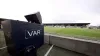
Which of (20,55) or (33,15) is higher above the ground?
(33,15)

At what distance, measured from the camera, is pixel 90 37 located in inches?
109

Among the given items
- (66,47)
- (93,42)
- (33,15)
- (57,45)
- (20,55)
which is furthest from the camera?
(57,45)

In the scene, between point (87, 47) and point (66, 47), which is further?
point (66, 47)

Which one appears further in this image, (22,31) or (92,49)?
(92,49)

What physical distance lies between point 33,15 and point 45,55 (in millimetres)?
1883

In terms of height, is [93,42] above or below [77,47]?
above

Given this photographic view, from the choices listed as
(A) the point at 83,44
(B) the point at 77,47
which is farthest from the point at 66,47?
(A) the point at 83,44

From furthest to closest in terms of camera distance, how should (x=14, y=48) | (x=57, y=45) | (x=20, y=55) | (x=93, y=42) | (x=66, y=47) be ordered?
(x=57, y=45) → (x=66, y=47) → (x=93, y=42) → (x=20, y=55) → (x=14, y=48)

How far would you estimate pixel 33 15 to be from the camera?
3021 mm

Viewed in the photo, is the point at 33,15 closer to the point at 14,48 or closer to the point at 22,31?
the point at 22,31

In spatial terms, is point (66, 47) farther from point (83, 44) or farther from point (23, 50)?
point (23, 50)

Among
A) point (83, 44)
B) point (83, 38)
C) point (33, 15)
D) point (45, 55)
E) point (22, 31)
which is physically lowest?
point (45, 55)

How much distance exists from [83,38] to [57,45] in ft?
4.74

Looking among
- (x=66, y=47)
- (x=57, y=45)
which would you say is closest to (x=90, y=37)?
(x=66, y=47)
